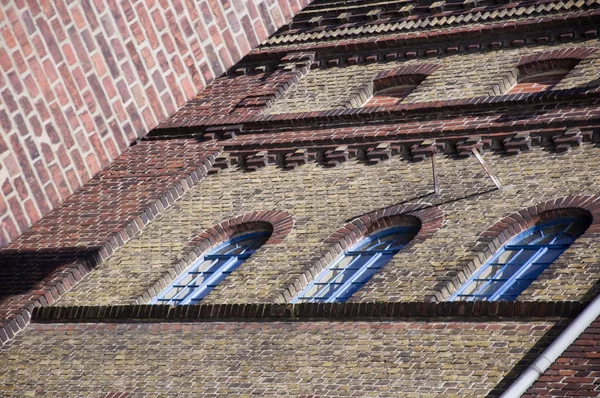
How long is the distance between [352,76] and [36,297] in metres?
7.07

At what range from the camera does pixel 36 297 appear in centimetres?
1867

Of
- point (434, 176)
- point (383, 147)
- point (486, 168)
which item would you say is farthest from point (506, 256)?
point (383, 147)

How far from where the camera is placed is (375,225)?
17.8 metres

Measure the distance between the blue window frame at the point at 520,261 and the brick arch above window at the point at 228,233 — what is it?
3.36 meters

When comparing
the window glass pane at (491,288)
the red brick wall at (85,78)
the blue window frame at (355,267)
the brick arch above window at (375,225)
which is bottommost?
the window glass pane at (491,288)

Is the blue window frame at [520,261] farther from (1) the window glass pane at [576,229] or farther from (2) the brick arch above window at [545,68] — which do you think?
(2) the brick arch above window at [545,68]

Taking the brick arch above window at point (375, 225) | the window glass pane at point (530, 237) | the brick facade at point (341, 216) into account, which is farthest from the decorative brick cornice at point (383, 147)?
the window glass pane at point (530, 237)

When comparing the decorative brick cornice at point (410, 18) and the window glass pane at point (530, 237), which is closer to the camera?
the window glass pane at point (530, 237)

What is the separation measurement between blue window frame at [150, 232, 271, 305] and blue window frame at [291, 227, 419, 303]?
1565 mm

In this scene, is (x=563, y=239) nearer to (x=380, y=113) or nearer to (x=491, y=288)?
(x=491, y=288)

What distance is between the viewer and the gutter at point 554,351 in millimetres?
12883

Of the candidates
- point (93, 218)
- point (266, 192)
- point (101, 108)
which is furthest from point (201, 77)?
point (93, 218)

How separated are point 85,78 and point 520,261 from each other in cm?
765

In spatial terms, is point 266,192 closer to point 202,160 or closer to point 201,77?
point 202,160
